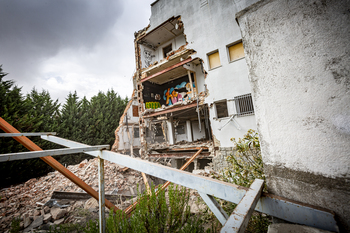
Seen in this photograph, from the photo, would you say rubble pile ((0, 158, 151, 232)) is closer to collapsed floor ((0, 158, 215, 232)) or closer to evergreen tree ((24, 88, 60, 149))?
collapsed floor ((0, 158, 215, 232))

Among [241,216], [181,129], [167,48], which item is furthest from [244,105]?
[181,129]

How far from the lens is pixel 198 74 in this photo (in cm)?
1126

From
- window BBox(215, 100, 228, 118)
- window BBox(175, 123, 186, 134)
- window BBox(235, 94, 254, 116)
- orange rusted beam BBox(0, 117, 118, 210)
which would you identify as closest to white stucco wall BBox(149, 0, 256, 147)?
window BBox(235, 94, 254, 116)

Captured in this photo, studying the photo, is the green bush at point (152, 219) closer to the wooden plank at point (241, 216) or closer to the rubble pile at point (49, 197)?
the wooden plank at point (241, 216)

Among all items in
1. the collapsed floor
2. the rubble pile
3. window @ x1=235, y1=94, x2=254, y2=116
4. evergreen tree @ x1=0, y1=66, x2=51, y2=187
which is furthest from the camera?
evergreen tree @ x1=0, y1=66, x2=51, y2=187

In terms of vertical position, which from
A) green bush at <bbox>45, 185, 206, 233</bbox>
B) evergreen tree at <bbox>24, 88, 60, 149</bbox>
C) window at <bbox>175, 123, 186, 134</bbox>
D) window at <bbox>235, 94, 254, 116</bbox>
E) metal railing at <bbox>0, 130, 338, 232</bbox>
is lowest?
green bush at <bbox>45, 185, 206, 233</bbox>

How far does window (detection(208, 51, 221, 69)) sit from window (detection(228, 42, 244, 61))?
2.33 feet

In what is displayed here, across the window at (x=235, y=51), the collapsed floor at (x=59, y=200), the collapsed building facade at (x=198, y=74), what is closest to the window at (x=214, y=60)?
the collapsed building facade at (x=198, y=74)

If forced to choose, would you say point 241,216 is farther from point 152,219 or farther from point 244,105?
point 244,105

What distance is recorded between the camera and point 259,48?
5.13ft

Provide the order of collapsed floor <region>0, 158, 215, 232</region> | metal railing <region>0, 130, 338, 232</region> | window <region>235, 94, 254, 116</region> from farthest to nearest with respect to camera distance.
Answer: window <region>235, 94, 254, 116</region> → collapsed floor <region>0, 158, 215, 232</region> → metal railing <region>0, 130, 338, 232</region>

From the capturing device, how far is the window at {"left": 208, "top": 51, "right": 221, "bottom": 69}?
8.73 metres

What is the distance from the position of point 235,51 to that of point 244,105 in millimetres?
3085

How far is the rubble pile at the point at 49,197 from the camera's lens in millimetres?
4957
